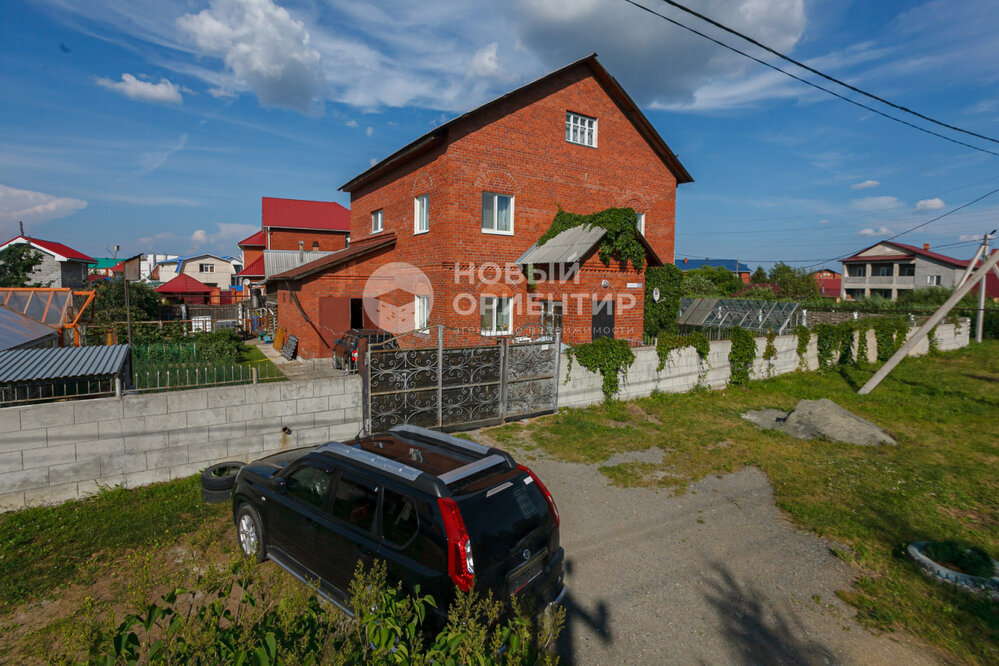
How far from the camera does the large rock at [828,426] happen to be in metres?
9.76

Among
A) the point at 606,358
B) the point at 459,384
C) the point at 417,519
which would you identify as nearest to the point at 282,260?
the point at 459,384

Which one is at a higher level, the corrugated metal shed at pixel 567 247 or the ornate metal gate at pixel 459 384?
the corrugated metal shed at pixel 567 247

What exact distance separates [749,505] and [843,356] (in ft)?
45.9

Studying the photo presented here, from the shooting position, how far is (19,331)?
28.1 feet

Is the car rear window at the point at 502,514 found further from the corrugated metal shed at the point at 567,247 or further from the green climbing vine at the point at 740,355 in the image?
A: the green climbing vine at the point at 740,355

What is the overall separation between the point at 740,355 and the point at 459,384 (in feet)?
31.2

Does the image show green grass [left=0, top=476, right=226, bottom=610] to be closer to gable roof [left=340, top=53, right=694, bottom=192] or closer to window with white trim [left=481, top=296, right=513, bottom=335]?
window with white trim [left=481, top=296, right=513, bottom=335]

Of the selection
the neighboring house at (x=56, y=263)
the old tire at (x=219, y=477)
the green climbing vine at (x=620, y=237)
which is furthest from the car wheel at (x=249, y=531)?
the neighboring house at (x=56, y=263)

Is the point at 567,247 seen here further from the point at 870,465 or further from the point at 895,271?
the point at 895,271

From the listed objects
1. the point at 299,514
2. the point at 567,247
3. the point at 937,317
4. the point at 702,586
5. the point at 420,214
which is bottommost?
the point at 702,586

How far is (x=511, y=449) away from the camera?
8.84 metres

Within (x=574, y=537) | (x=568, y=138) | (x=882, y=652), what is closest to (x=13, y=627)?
(x=574, y=537)

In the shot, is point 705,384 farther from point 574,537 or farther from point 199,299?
point 199,299

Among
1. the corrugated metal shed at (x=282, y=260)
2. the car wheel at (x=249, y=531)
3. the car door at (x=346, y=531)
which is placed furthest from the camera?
the corrugated metal shed at (x=282, y=260)
